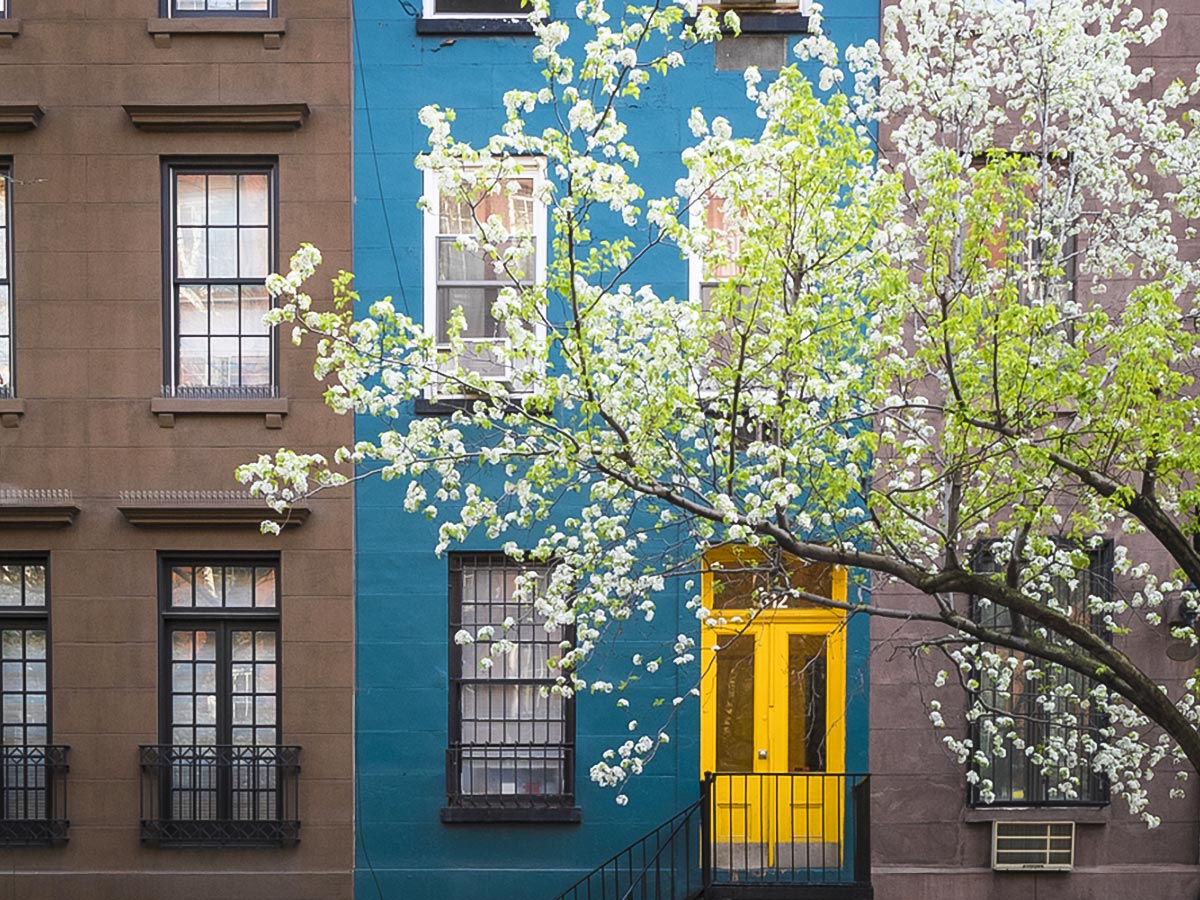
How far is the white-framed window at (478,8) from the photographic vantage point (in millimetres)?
11641

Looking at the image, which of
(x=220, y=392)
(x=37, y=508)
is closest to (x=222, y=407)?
(x=220, y=392)

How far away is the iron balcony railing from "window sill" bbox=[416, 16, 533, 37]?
23.5 ft

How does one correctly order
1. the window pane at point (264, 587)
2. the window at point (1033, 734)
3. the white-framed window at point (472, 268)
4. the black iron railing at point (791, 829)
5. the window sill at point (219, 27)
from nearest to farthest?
the black iron railing at point (791, 829) < the window sill at point (219, 27) < the window at point (1033, 734) < the white-framed window at point (472, 268) < the window pane at point (264, 587)

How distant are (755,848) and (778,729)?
44.9 inches

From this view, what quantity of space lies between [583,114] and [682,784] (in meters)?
6.82

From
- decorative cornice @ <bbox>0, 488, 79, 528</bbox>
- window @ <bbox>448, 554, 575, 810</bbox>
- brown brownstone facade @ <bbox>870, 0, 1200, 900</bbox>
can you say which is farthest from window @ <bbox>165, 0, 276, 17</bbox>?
A: brown brownstone facade @ <bbox>870, 0, 1200, 900</bbox>

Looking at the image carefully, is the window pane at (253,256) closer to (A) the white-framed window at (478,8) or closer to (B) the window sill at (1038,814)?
(A) the white-framed window at (478,8)

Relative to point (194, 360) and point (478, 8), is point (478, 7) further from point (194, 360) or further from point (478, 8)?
point (194, 360)

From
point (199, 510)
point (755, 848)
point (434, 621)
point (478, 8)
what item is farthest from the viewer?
point (478, 8)

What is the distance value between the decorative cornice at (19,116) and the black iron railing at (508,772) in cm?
712

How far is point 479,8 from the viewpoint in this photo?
11695mm

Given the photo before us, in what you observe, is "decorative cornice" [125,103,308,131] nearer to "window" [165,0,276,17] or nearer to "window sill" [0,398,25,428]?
"window" [165,0,276,17]

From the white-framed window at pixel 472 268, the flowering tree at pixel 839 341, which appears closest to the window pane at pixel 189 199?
the white-framed window at pixel 472 268

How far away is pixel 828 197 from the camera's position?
718cm
